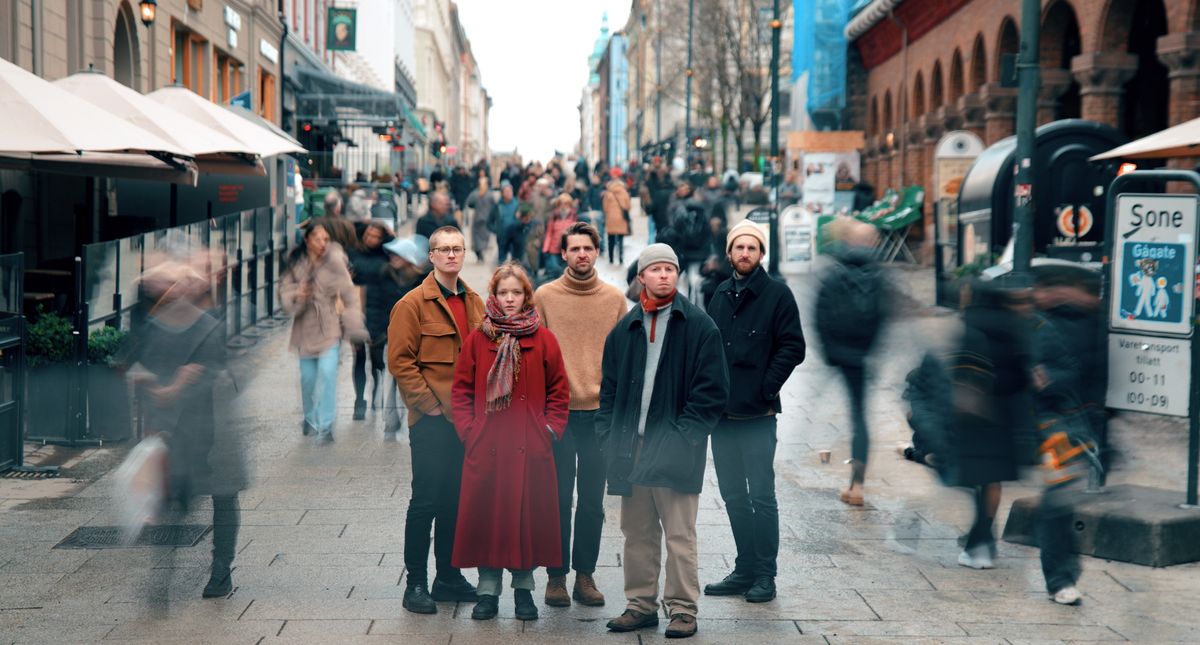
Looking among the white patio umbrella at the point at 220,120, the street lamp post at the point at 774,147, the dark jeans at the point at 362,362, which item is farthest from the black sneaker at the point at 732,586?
the street lamp post at the point at 774,147

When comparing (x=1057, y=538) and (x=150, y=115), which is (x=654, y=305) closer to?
(x=1057, y=538)

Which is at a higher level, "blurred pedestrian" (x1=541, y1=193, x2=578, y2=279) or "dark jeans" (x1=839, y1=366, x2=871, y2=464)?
"blurred pedestrian" (x1=541, y1=193, x2=578, y2=279)

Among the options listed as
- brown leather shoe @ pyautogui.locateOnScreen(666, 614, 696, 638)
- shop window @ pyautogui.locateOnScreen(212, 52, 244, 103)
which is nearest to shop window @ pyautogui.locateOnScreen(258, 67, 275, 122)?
shop window @ pyautogui.locateOnScreen(212, 52, 244, 103)

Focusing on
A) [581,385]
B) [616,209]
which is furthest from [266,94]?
[581,385]

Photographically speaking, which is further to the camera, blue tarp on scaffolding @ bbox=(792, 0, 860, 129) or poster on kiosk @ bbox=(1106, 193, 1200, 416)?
blue tarp on scaffolding @ bbox=(792, 0, 860, 129)

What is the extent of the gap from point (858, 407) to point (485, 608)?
3560mm

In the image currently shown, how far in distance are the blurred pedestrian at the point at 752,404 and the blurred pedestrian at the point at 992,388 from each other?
0.85 meters

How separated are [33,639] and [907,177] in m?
34.1

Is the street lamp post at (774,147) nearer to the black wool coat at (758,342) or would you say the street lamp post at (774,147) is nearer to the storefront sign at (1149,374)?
the storefront sign at (1149,374)

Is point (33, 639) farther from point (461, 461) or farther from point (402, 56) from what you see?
point (402, 56)

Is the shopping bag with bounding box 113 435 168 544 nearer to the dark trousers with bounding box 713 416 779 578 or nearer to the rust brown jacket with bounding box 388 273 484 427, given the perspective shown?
the rust brown jacket with bounding box 388 273 484 427

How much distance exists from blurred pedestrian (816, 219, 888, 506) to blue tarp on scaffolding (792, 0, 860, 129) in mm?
37783

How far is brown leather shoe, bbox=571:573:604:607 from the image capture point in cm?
720

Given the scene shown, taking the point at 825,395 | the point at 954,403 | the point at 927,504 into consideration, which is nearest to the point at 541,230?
the point at 825,395
